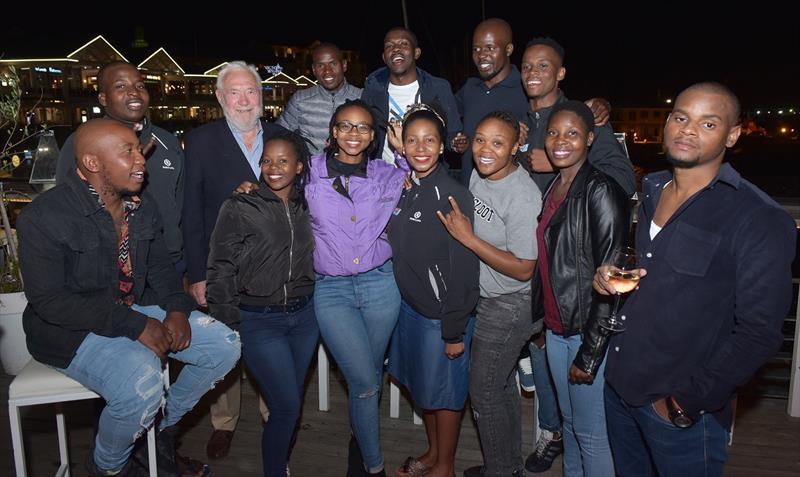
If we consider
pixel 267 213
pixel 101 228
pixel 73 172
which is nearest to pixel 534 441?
pixel 267 213

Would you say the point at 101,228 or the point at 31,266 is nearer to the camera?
the point at 31,266

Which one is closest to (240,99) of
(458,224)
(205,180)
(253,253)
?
(205,180)

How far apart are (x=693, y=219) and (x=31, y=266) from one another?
2639 mm

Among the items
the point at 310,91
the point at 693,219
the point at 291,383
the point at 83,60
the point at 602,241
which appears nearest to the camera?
the point at 693,219

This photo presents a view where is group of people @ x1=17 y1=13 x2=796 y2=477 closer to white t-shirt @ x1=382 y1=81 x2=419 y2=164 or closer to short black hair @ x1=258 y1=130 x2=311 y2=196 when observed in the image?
short black hair @ x1=258 y1=130 x2=311 y2=196

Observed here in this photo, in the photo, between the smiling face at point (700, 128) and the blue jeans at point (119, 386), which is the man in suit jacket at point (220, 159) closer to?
the blue jeans at point (119, 386)

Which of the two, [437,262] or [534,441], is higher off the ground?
[437,262]

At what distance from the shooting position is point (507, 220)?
8.22ft

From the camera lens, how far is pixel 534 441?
3.39 meters

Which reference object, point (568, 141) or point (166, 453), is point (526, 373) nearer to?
point (568, 141)

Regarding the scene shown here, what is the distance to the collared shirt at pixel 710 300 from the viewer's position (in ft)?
5.43

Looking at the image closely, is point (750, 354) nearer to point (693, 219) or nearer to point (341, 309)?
point (693, 219)

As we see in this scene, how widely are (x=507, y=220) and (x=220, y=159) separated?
1661mm

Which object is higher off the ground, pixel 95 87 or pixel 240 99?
pixel 95 87
